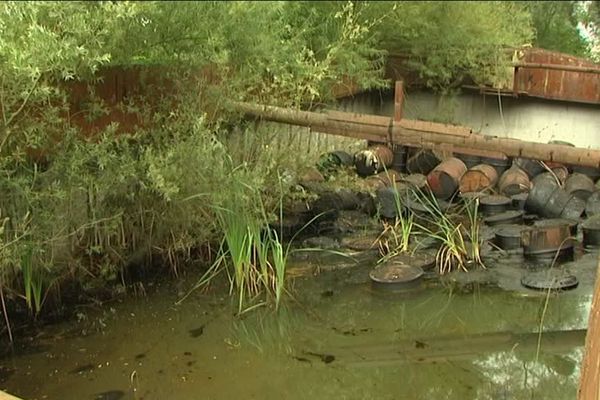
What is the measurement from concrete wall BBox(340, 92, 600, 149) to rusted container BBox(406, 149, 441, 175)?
123 centimetres

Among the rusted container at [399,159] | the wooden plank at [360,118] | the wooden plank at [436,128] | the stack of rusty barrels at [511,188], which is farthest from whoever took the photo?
the rusted container at [399,159]

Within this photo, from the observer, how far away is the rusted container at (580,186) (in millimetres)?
7539

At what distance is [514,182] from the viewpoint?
795 centimetres

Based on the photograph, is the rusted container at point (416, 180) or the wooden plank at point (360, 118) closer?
the wooden plank at point (360, 118)

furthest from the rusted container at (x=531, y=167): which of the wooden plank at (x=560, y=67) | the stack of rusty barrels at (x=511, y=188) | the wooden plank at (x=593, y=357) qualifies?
the wooden plank at (x=593, y=357)

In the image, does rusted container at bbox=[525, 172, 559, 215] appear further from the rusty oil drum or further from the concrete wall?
the concrete wall

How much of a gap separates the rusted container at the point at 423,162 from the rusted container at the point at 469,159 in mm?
301

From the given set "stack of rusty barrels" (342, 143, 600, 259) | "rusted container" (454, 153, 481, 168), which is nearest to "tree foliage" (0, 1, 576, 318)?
"stack of rusty barrels" (342, 143, 600, 259)

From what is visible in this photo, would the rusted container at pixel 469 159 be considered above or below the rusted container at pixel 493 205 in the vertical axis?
above

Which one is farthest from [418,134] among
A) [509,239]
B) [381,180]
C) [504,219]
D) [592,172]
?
[592,172]

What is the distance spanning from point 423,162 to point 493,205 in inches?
58.2

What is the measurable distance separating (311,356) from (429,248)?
83.5 inches

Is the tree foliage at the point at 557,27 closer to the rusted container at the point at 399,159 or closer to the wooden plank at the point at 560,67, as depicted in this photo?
the wooden plank at the point at 560,67

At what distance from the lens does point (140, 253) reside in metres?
5.51
